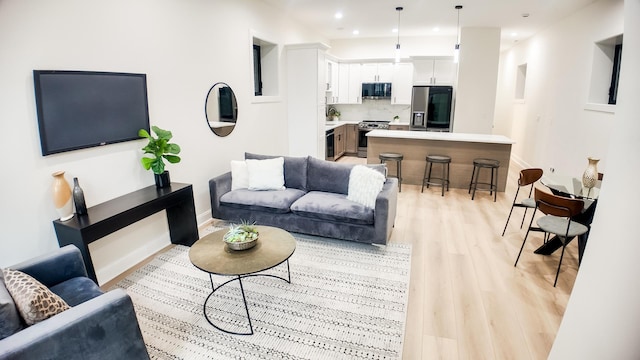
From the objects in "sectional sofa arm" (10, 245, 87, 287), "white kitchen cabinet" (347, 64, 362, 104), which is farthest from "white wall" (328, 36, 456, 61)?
"sectional sofa arm" (10, 245, 87, 287)

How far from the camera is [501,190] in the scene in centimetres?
562

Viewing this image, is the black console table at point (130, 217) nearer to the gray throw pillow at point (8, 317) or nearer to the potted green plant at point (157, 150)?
the potted green plant at point (157, 150)

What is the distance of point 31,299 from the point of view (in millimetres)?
1623

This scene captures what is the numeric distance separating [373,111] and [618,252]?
8061 millimetres

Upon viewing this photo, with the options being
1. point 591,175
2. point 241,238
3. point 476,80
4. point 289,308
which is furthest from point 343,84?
point 289,308

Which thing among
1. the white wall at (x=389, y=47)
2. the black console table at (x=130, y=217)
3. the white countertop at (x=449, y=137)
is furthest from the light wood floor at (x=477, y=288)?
the white wall at (x=389, y=47)

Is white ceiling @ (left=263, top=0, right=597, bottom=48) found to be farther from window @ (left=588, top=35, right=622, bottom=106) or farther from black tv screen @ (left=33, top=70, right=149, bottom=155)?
black tv screen @ (left=33, top=70, right=149, bottom=155)

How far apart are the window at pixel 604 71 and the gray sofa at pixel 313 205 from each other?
3.53m

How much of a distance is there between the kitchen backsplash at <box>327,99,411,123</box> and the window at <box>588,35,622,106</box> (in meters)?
4.11

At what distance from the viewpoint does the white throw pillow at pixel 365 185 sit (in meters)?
3.52

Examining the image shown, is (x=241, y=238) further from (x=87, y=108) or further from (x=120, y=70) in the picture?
(x=120, y=70)

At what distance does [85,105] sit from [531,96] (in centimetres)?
817

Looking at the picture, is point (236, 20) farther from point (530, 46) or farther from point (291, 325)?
point (530, 46)

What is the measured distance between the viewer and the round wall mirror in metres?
4.25
